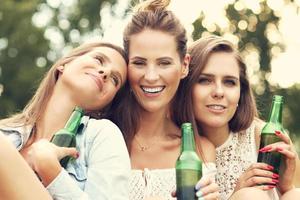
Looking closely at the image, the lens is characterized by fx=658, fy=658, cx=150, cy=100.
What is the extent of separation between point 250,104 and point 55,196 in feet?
4.88

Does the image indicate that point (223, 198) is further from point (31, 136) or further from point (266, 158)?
point (31, 136)

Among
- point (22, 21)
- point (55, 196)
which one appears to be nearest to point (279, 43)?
point (22, 21)

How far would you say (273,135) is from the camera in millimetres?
3061

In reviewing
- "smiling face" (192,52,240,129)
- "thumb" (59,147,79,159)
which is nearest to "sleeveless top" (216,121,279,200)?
"smiling face" (192,52,240,129)

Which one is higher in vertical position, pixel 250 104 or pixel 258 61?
pixel 250 104

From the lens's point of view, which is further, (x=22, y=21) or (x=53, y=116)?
(x=22, y=21)

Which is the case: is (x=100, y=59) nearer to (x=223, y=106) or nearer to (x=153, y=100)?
(x=153, y=100)

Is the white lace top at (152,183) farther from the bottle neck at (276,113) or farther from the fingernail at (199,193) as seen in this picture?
the fingernail at (199,193)

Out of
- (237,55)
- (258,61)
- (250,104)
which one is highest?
(237,55)

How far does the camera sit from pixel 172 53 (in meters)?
3.27

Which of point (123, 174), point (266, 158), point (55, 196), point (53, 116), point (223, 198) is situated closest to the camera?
point (55, 196)

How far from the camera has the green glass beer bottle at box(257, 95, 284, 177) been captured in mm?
2908

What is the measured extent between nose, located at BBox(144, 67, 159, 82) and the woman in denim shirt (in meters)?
0.12

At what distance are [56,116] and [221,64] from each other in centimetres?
93
